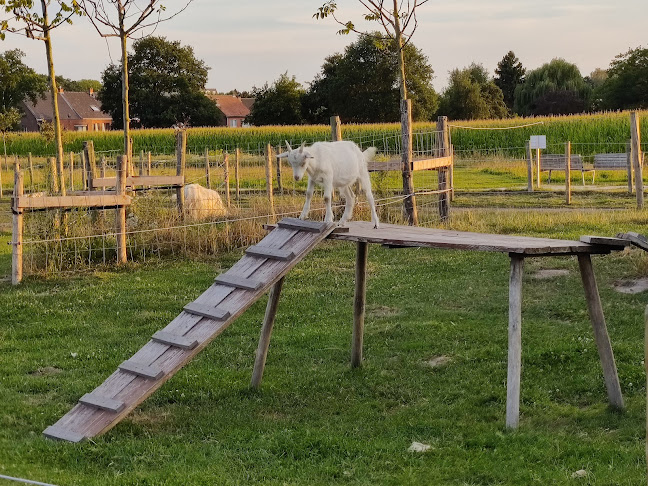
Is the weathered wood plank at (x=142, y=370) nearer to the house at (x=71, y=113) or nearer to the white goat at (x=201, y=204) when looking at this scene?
the white goat at (x=201, y=204)

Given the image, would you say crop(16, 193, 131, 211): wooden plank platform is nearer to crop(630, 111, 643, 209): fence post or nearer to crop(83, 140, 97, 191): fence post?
crop(83, 140, 97, 191): fence post

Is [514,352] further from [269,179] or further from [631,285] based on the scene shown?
[269,179]

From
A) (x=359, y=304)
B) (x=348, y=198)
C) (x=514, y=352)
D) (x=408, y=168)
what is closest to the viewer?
(x=514, y=352)

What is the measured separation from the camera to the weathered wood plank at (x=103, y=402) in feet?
20.9

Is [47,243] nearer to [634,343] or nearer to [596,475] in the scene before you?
[634,343]

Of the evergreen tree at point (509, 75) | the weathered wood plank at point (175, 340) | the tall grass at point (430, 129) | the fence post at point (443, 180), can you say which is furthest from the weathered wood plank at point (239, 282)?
the evergreen tree at point (509, 75)

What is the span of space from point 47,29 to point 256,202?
4868 millimetres

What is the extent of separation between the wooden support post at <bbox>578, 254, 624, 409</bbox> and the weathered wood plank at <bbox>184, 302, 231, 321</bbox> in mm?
2831

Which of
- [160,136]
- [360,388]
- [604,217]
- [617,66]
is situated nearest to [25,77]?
[160,136]

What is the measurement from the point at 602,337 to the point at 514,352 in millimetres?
847

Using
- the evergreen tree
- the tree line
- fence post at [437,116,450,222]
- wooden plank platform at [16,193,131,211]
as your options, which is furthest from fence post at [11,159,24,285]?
the evergreen tree

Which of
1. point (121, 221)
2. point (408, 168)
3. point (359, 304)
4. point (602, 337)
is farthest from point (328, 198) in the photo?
point (408, 168)

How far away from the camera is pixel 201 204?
686 inches

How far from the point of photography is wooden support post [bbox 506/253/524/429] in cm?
645
